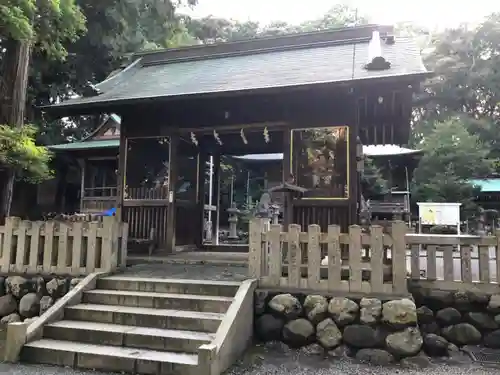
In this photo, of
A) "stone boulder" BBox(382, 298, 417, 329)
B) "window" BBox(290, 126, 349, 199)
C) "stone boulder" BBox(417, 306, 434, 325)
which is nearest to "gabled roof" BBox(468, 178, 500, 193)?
"window" BBox(290, 126, 349, 199)

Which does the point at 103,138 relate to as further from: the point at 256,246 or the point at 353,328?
the point at 353,328

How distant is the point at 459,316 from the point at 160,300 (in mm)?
3614

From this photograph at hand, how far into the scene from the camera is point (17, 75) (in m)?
8.22

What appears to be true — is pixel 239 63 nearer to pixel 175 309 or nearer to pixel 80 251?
pixel 80 251

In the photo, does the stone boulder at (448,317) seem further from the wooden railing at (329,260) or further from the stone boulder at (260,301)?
the stone boulder at (260,301)

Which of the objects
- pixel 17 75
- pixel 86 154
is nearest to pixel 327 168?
pixel 17 75

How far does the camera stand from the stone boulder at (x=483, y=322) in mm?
4620

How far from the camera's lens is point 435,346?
4.46m

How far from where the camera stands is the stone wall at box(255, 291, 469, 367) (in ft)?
14.0

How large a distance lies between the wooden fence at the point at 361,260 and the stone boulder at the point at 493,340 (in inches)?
19.2

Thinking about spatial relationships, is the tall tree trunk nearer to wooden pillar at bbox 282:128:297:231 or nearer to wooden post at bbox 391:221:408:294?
wooden pillar at bbox 282:128:297:231

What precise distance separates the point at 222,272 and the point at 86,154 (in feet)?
36.9

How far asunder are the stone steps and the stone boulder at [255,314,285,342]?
50cm

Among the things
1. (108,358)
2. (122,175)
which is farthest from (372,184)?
(108,358)
